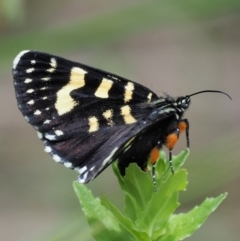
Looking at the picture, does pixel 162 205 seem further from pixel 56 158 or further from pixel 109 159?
pixel 56 158

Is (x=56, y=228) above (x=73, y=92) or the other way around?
the other way around

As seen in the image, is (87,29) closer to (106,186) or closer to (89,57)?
(106,186)

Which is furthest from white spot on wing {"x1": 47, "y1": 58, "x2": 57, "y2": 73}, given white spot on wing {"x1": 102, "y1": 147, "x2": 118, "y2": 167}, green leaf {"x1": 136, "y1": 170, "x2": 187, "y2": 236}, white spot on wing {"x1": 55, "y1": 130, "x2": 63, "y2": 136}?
green leaf {"x1": 136, "y1": 170, "x2": 187, "y2": 236}

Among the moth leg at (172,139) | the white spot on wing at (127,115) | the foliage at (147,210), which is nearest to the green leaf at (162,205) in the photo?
the foliage at (147,210)

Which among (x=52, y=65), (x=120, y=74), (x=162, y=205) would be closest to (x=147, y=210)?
(x=162, y=205)

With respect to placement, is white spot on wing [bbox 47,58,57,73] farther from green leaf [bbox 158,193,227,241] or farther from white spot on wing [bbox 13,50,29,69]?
green leaf [bbox 158,193,227,241]

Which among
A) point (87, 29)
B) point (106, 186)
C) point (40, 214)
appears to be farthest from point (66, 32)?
point (40, 214)
